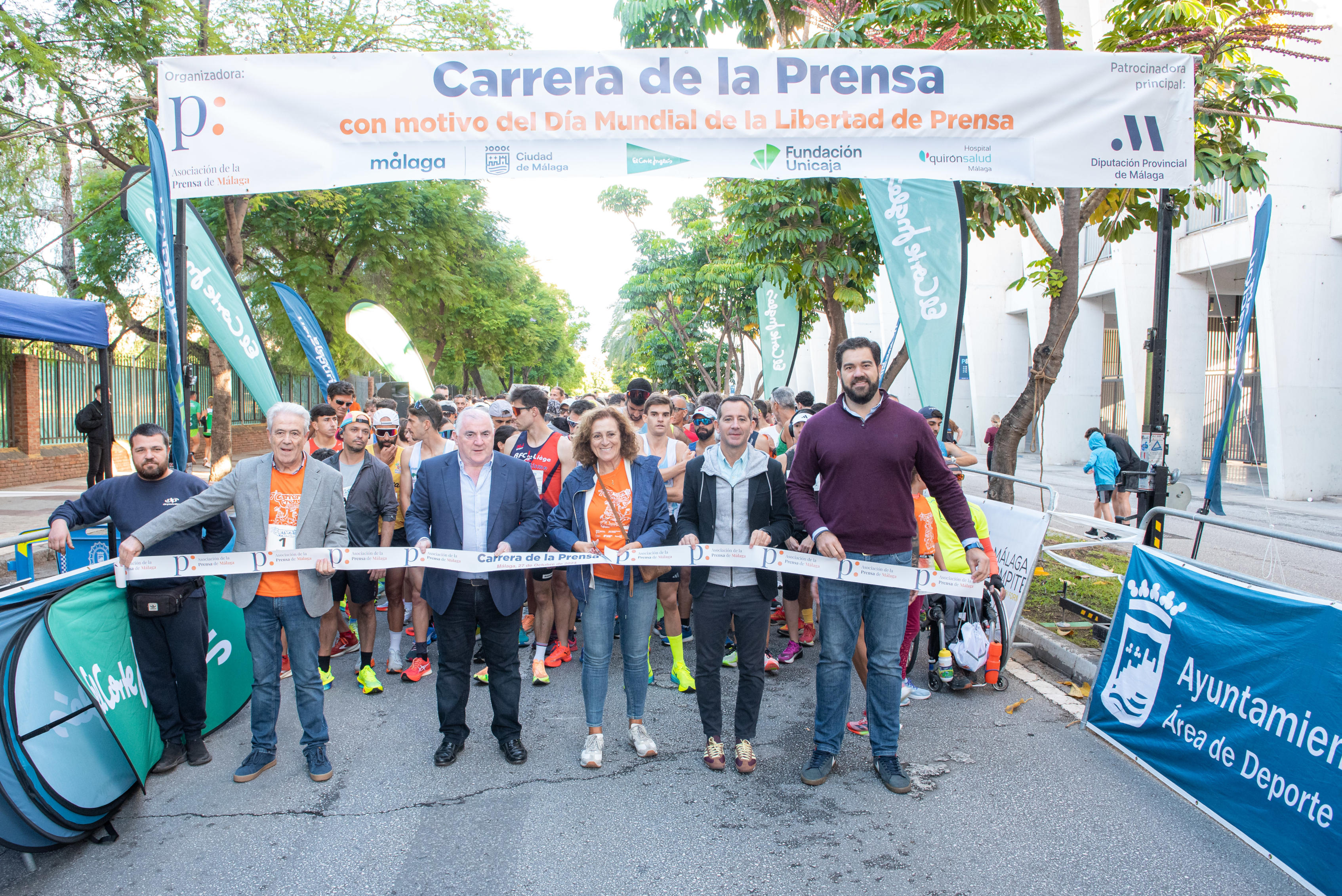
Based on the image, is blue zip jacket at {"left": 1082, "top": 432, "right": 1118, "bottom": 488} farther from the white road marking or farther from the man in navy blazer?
the man in navy blazer

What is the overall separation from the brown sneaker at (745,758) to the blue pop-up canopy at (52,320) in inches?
301

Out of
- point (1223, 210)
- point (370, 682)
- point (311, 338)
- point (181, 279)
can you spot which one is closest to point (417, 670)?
point (370, 682)

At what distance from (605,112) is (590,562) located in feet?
9.37

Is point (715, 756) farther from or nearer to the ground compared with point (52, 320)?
nearer to the ground

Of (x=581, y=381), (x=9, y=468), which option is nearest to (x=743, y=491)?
(x=9, y=468)

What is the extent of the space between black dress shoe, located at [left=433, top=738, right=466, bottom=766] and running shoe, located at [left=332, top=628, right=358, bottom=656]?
2.24m

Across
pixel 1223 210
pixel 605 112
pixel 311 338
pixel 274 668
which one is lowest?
pixel 274 668

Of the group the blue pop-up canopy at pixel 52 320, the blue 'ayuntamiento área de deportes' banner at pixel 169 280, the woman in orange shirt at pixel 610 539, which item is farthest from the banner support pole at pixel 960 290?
the blue pop-up canopy at pixel 52 320

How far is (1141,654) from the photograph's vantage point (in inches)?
170

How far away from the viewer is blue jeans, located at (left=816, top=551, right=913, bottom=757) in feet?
13.5

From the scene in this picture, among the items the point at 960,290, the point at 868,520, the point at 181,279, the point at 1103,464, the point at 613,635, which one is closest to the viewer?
the point at 868,520

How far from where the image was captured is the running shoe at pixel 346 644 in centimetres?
634

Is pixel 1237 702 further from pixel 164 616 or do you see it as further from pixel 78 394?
pixel 78 394

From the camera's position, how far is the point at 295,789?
4.05 metres
